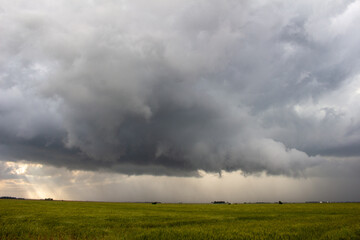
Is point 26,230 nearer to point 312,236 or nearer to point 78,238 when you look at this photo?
point 78,238

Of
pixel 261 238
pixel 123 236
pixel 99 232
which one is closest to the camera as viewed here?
pixel 261 238

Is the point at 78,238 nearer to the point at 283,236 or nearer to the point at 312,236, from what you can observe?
the point at 283,236

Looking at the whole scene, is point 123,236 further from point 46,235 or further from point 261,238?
point 261,238

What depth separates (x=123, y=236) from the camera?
20.5 meters

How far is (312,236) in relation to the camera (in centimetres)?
1944

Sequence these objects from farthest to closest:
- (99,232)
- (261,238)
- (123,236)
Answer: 1. (99,232)
2. (123,236)
3. (261,238)

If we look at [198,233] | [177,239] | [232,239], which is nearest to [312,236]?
[232,239]

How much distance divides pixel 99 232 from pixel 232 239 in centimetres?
1268

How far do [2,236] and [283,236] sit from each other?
23852 millimetres

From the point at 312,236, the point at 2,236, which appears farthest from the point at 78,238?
the point at 312,236

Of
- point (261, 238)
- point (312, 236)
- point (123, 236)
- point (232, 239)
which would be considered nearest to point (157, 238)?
point (123, 236)

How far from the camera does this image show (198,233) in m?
21.4

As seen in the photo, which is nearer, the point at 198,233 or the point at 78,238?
the point at 78,238

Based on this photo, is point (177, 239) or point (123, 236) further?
point (123, 236)
